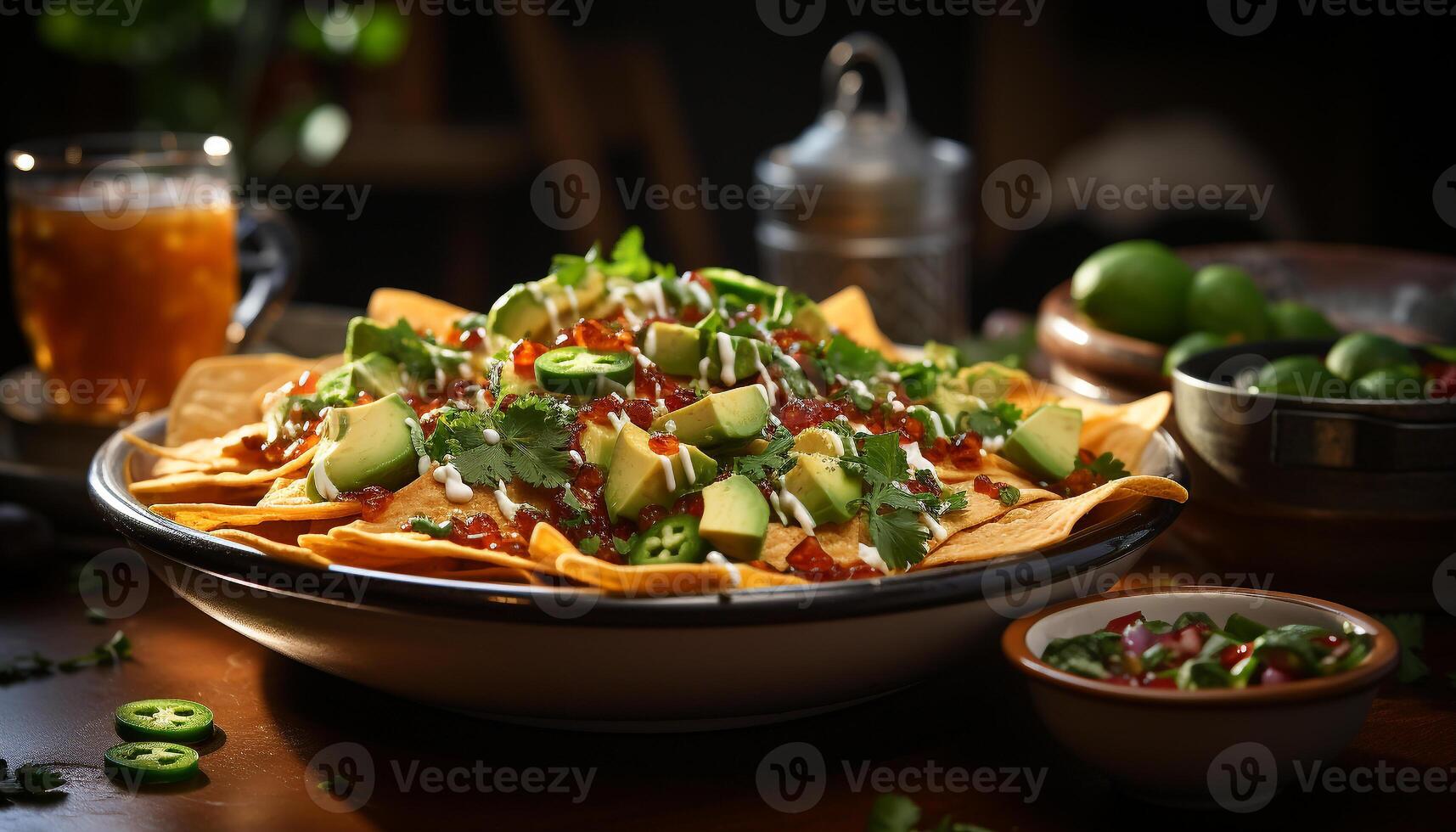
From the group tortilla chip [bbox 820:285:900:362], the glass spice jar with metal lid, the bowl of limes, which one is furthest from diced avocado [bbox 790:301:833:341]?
the glass spice jar with metal lid

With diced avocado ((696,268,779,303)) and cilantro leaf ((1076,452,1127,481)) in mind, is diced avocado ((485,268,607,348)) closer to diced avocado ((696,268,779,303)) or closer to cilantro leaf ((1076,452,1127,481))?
diced avocado ((696,268,779,303))

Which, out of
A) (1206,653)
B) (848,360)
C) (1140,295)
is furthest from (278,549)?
(1140,295)

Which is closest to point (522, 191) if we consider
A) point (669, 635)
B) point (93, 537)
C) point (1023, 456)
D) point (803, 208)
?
point (803, 208)

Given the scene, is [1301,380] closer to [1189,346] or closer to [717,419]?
[1189,346]

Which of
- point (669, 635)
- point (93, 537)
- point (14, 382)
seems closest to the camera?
point (669, 635)

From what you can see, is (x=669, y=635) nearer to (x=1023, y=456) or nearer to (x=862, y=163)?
(x=1023, y=456)
